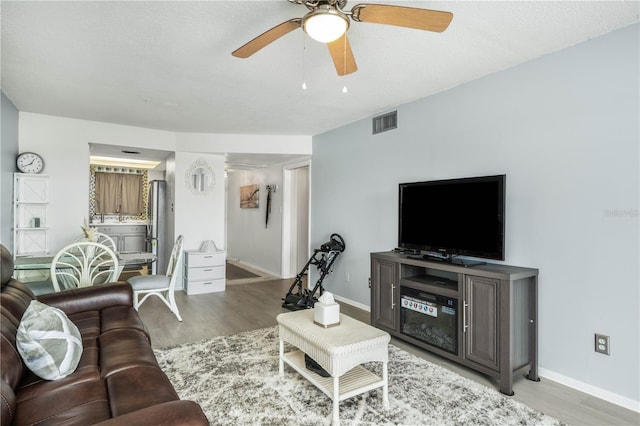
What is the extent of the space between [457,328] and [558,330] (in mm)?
699

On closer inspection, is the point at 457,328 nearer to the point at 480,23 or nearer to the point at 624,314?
the point at 624,314

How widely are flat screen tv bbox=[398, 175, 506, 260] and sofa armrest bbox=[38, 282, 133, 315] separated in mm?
2560

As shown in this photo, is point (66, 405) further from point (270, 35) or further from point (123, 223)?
point (123, 223)

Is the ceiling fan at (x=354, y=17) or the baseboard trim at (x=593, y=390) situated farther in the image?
the baseboard trim at (x=593, y=390)

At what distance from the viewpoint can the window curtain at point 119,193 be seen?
7.39 metres

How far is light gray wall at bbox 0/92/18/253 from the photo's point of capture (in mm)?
3549

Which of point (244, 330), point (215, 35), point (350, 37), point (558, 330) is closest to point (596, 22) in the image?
point (350, 37)

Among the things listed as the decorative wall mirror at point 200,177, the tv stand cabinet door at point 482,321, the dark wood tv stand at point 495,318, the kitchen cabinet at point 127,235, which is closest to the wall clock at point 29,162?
the decorative wall mirror at point 200,177

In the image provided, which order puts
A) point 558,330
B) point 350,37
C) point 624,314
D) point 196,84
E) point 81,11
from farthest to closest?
point 196,84 → point 558,330 → point 350,37 → point 624,314 → point 81,11

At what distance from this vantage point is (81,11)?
2.08m

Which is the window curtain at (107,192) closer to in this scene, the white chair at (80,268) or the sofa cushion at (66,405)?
the white chair at (80,268)

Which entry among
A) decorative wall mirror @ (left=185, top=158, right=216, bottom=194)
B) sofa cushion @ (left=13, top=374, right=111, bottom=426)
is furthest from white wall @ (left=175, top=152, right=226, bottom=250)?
sofa cushion @ (left=13, top=374, right=111, bottom=426)

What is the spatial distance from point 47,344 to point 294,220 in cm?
490

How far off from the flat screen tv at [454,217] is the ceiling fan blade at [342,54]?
144 cm
